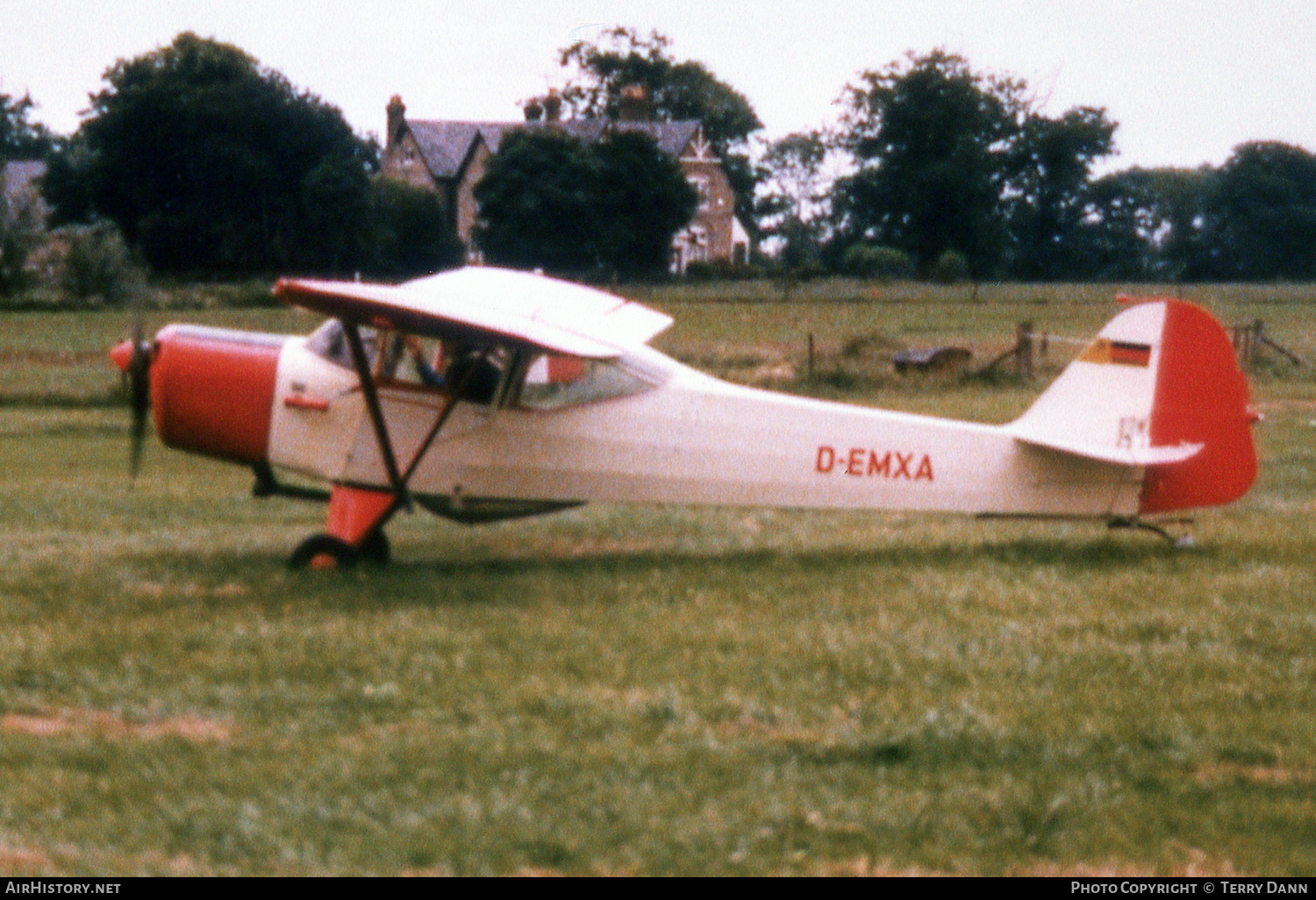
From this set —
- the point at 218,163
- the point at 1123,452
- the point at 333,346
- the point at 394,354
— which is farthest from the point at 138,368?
the point at 218,163

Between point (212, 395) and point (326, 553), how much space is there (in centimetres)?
134

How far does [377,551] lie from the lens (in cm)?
976

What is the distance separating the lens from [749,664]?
675 centimetres

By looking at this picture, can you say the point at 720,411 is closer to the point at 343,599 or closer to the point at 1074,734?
the point at 343,599

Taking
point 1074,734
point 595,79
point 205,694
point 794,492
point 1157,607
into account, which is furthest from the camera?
point 595,79

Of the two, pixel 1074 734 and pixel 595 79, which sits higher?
pixel 595 79

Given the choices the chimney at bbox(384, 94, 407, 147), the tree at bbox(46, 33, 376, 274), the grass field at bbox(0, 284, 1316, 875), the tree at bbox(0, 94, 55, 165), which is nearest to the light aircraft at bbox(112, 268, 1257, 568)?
the grass field at bbox(0, 284, 1316, 875)

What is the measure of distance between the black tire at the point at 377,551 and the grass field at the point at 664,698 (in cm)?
57

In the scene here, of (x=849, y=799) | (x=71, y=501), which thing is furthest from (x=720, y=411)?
(x=71, y=501)

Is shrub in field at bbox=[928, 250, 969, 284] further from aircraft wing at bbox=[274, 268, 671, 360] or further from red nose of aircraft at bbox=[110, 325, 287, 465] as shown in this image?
red nose of aircraft at bbox=[110, 325, 287, 465]

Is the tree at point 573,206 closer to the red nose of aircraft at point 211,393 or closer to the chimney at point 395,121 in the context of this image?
the chimney at point 395,121

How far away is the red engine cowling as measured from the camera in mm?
9422
